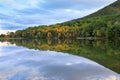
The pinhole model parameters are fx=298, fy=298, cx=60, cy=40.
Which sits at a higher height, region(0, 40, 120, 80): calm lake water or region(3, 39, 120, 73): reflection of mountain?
region(0, 40, 120, 80): calm lake water

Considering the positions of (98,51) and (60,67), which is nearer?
(60,67)

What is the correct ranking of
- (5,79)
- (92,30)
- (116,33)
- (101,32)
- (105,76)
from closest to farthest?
(5,79)
(105,76)
(116,33)
(101,32)
(92,30)

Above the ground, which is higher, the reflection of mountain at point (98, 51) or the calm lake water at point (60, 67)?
the calm lake water at point (60, 67)

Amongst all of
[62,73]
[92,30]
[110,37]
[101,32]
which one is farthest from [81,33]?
[62,73]

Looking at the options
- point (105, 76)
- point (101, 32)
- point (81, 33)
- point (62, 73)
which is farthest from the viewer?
point (81, 33)

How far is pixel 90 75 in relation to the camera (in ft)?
60.1

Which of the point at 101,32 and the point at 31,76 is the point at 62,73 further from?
the point at 101,32

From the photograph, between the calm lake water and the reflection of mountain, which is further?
the reflection of mountain

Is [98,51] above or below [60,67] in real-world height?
below

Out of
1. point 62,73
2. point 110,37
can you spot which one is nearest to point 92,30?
point 110,37

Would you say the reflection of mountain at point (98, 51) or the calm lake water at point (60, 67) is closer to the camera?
the calm lake water at point (60, 67)

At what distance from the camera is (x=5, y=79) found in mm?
16484

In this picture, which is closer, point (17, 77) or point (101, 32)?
point (17, 77)

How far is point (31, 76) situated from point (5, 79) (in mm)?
1771
